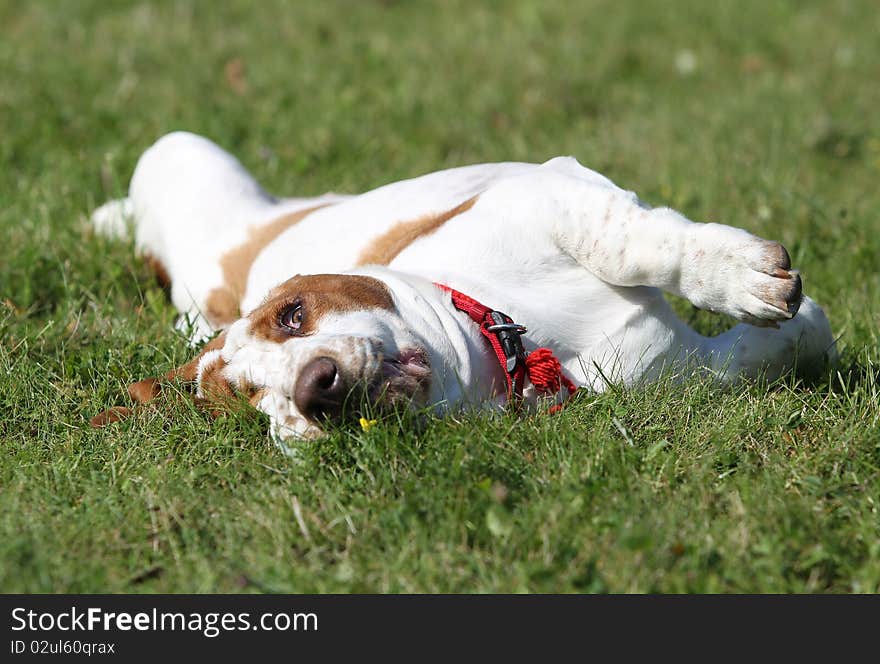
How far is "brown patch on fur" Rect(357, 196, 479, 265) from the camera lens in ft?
13.5

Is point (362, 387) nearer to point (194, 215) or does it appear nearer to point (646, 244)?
point (646, 244)

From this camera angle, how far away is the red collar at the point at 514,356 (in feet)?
11.5

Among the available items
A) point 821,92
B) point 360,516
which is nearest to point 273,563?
point 360,516

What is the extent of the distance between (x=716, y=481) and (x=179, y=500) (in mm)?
1455

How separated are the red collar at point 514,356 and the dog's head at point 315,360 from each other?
10.6 inches

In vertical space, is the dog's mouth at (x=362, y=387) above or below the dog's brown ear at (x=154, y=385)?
above

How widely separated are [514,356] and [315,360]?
696 mm

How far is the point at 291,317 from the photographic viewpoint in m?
3.46

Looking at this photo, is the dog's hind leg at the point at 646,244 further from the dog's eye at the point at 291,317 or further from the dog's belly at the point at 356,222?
the dog's eye at the point at 291,317

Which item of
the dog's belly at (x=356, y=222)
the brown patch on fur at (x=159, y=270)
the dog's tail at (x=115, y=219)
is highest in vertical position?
the dog's belly at (x=356, y=222)

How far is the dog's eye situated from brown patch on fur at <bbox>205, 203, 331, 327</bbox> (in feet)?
4.08

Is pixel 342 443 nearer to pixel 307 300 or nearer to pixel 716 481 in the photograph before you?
pixel 307 300

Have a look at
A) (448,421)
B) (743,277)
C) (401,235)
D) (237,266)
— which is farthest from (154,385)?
(743,277)

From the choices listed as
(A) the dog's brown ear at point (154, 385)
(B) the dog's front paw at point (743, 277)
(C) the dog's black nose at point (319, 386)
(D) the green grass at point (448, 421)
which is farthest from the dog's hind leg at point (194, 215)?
(B) the dog's front paw at point (743, 277)
